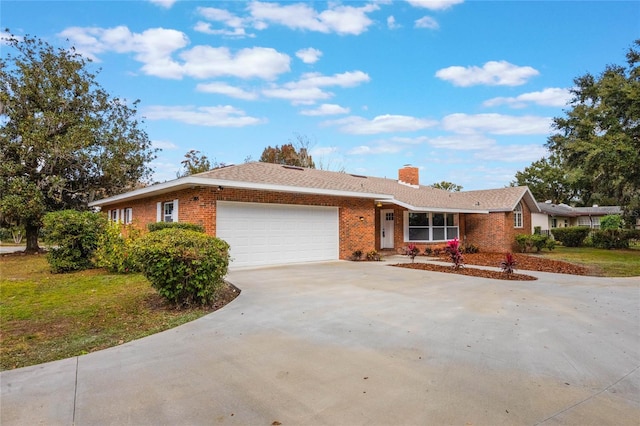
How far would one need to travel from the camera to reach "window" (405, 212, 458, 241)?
19.1 meters

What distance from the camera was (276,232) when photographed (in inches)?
512

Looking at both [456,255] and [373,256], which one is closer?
[456,255]

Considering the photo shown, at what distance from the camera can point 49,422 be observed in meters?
2.72

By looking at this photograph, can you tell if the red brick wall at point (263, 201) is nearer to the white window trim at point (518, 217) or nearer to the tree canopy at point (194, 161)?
the white window trim at point (518, 217)

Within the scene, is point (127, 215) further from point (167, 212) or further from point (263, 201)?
point (263, 201)

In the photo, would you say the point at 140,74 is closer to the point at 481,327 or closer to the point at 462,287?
the point at 462,287

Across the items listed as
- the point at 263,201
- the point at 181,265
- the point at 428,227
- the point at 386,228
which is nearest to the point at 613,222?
the point at 428,227

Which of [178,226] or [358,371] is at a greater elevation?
[178,226]

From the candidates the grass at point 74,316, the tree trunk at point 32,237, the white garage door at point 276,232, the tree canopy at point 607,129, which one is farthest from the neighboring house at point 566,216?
the tree trunk at point 32,237

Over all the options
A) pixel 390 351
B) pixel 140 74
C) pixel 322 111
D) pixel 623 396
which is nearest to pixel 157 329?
pixel 390 351

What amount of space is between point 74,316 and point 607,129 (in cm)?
2192

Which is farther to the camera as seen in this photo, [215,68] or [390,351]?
[215,68]

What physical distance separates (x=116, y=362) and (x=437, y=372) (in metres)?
3.40

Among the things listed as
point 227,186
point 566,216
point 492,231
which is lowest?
point 492,231
